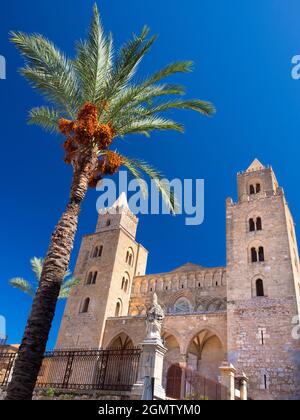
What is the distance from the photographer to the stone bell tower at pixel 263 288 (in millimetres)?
17953

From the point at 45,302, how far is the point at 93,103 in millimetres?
5277

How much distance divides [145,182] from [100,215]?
23.3 meters

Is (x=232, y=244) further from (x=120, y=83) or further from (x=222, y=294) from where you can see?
(x=120, y=83)

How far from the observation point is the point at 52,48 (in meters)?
8.89

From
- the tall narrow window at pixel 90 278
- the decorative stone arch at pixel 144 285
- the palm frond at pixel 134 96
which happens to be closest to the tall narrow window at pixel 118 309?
the decorative stone arch at pixel 144 285

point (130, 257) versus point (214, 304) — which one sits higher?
point (130, 257)

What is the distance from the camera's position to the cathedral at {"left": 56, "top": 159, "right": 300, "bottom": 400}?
18859 mm

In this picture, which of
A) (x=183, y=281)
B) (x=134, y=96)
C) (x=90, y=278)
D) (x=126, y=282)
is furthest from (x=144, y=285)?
(x=134, y=96)

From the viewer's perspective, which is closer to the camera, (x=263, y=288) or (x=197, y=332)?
(x=263, y=288)

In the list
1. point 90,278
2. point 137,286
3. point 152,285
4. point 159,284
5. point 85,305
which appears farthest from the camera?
point 137,286

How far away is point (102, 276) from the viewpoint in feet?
92.3

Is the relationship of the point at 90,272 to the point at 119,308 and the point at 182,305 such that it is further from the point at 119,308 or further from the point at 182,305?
the point at 182,305

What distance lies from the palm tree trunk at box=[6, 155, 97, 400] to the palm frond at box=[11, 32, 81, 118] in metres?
2.42

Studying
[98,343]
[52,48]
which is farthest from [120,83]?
[98,343]
